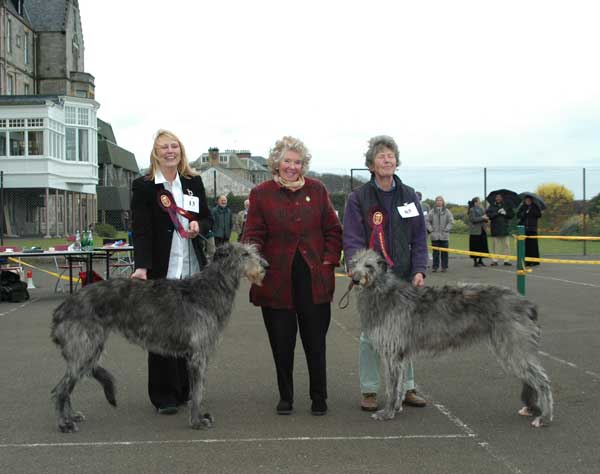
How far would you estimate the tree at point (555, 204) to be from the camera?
28.3 meters

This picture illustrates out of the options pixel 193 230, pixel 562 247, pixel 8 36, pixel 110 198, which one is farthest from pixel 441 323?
pixel 110 198

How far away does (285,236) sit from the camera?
18.0 feet

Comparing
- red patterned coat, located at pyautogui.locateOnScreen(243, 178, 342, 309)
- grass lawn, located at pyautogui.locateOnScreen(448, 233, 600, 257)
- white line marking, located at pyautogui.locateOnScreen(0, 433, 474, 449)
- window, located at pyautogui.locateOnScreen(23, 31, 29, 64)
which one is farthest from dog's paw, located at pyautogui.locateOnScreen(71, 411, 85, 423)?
window, located at pyautogui.locateOnScreen(23, 31, 29, 64)

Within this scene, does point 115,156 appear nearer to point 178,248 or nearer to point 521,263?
point 521,263

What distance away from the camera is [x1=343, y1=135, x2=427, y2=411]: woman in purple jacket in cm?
561

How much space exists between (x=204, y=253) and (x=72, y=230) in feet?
94.6

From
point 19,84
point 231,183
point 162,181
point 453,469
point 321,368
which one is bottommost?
point 453,469

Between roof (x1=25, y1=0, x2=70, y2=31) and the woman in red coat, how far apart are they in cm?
5104

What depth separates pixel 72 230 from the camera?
1291 inches

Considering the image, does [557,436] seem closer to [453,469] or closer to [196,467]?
[453,469]

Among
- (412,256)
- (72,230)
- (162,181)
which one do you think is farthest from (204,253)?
(72,230)

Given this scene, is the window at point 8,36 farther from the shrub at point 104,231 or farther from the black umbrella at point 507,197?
the black umbrella at point 507,197

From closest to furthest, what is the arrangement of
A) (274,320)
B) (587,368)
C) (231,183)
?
(274,320) < (587,368) < (231,183)

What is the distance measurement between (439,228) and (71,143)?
2794 centimetres
